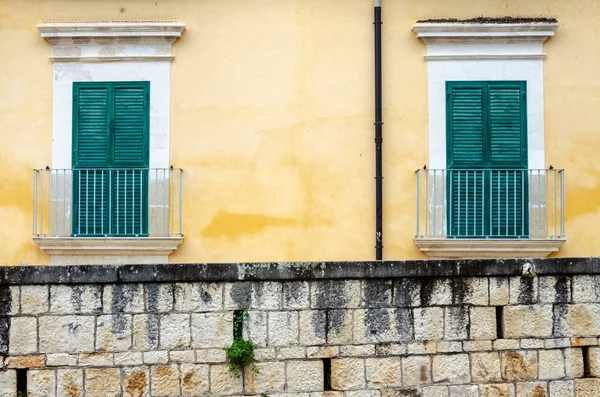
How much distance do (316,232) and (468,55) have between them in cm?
339

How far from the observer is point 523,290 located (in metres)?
7.23

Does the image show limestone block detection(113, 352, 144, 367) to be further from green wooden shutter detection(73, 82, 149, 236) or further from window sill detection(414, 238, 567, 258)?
window sill detection(414, 238, 567, 258)

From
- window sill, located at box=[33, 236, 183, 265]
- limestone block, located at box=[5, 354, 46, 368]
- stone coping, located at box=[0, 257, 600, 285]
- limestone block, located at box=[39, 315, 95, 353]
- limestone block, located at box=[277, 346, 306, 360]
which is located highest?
window sill, located at box=[33, 236, 183, 265]

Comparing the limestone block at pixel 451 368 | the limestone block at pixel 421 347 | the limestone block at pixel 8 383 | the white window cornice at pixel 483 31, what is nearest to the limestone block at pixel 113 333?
the limestone block at pixel 8 383

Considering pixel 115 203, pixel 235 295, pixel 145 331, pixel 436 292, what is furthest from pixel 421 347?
pixel 115 203

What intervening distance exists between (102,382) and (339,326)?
2.14m

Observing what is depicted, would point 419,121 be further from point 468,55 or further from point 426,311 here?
point 426,311

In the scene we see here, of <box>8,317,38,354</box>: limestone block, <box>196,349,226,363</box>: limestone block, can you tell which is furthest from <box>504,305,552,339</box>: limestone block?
<box>8,317,38,354</box>: limestone block

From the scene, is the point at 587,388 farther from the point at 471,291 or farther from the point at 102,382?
the point at 102,382

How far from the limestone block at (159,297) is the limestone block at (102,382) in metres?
0.63

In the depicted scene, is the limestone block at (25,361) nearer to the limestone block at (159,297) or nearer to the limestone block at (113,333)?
the limestone block at (113,333)

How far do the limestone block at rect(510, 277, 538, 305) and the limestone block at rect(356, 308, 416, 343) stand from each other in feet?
3.36

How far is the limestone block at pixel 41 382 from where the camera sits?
679 centimetres

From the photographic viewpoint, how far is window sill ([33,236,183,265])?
11109 mm
